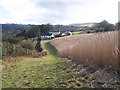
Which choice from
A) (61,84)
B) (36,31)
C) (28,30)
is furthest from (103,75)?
(36,31)

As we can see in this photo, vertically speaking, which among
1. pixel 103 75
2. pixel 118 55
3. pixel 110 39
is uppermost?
pixel 110 39

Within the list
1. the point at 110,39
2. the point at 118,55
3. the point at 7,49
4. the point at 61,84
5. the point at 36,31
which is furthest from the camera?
the point at 36,31

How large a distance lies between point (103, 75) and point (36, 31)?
4428 centimetres

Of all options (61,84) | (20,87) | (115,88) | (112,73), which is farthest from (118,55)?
(20,87)

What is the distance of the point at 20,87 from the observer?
3092 mm

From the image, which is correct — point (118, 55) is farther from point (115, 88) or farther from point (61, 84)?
point (61, 84)

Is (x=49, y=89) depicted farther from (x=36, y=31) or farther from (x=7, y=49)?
(x=36, y=31)

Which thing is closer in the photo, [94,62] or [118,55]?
[118,55]

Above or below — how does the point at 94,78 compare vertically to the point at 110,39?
below

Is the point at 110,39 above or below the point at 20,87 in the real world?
above

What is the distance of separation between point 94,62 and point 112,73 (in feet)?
3.61

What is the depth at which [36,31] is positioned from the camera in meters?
46.5

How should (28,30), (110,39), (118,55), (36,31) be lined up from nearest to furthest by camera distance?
(118,55) → (110,39) → (28,30) → (36,31)

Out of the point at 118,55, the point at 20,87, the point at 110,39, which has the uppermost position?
the point at 110,39
